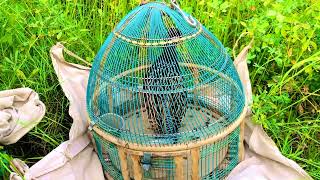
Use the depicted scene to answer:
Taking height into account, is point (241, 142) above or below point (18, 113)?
below

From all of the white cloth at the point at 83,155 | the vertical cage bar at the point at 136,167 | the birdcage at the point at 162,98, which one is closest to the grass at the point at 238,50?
the white cloth at the point at 83,155

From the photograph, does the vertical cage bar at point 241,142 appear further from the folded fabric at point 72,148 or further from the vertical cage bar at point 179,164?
the folded fabric at point 72,148

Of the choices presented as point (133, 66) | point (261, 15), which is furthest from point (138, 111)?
point (261, 15)

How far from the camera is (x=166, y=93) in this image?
85.6 inches

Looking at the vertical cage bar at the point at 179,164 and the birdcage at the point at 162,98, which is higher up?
the birdcage at the point at 162,98

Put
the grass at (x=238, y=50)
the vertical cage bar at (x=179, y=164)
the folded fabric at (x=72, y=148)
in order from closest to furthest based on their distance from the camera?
the vertical cage bar at (x=179, y=164)
the folded fabric at (x=72, y=148)
the grass at (x=238, y=50)

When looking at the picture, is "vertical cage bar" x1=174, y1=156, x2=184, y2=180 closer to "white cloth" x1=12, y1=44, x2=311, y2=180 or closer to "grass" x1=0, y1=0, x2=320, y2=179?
"white cloth" x1=12, y1=44, x2=311, y2=180

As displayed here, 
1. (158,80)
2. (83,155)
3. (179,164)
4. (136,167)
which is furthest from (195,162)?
(83,155)

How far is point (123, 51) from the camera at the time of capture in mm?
2281

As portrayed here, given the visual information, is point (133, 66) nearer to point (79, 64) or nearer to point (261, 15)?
point (79, 64)

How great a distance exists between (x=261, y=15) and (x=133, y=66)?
0.96m

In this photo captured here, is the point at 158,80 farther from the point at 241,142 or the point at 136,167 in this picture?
the point at 241,142

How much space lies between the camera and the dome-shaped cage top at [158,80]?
2213mm

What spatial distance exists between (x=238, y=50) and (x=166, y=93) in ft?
3.49
